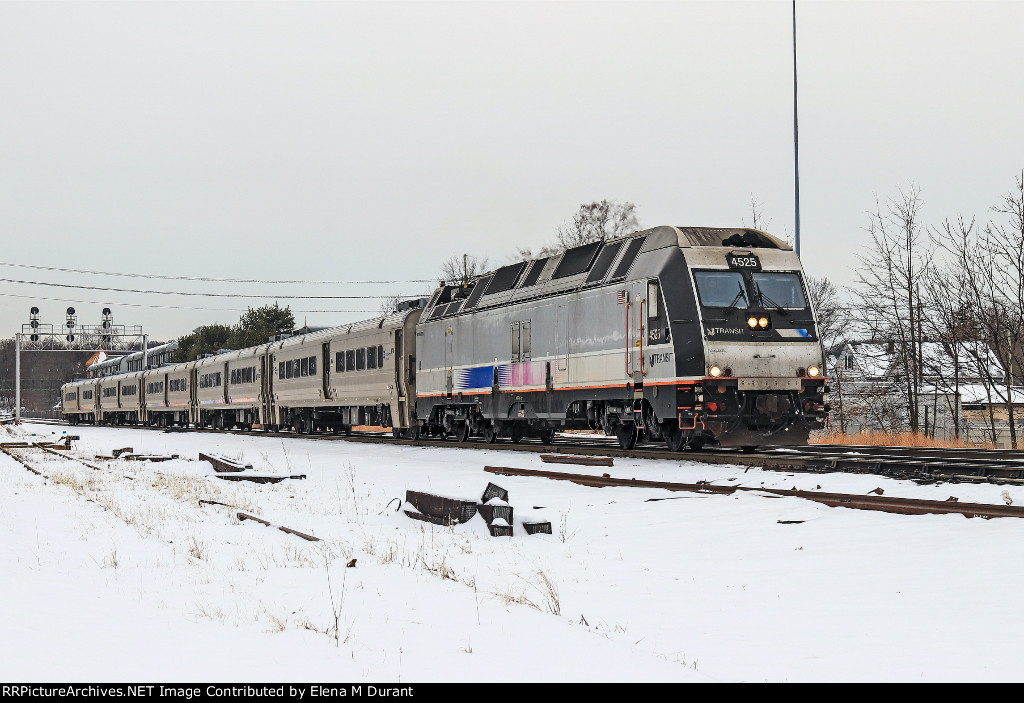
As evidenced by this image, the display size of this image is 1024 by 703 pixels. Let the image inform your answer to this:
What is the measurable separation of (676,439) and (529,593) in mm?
11443

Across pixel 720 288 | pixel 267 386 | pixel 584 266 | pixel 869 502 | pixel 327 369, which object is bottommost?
pixel 869 502

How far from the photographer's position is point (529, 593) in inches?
264

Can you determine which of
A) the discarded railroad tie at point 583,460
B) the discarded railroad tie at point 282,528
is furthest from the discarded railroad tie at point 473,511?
the discarded railroad tie at point 583,460

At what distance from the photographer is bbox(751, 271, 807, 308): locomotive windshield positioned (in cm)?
1716

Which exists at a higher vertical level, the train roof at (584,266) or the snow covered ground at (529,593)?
the train roof at (584,266)

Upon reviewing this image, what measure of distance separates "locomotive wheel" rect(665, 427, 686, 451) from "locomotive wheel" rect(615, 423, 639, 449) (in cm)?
110

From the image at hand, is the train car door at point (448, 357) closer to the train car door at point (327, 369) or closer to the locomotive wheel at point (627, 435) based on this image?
the locomotive wheel at point (627, 435)

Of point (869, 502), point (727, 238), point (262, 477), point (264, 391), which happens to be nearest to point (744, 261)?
point (727, 238)

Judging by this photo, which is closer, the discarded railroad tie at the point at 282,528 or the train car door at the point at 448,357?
the discarded railroad tie at the point at 282,528

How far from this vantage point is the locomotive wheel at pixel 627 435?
19.0 meters

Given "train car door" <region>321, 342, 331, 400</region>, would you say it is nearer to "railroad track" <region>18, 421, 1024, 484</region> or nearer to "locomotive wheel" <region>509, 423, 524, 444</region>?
"locomotive wheel" <region>509, 423, 524, 444</region>

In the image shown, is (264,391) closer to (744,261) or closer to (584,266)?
(584,266)

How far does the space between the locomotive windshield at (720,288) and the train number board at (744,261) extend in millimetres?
155

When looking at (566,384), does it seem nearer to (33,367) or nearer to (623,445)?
Result: (623,445)
